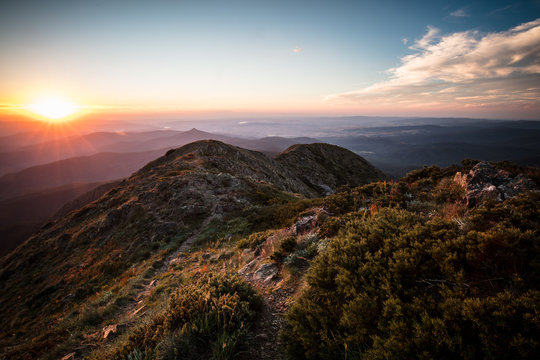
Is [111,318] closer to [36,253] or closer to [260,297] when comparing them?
[260,297]

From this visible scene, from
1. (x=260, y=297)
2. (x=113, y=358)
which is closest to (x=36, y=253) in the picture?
(x=113, y=358)

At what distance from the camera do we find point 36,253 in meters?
21.2

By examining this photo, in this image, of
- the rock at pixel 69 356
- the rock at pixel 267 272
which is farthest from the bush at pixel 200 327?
the rock at pixel 69 356

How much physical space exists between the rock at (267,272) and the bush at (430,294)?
7.31 ft

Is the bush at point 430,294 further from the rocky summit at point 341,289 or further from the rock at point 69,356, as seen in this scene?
the rock at point 69,356

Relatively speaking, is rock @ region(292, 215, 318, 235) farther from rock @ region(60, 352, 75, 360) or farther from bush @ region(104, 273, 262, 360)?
rock @ region(60, 352, 75, 360)

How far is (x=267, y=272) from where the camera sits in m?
6.56

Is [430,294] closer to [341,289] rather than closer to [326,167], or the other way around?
[341,289]

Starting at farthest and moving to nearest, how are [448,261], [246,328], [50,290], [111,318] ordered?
A: [50,290] → [111,318] → [246,328] → [448,261]

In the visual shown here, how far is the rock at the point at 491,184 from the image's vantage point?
243 inches

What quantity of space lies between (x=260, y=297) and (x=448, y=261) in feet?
11.9

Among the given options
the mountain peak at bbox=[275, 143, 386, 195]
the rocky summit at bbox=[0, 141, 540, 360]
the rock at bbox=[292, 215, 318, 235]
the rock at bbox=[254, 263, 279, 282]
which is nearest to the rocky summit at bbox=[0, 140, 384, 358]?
the rocky summit at bbox=[0, 141, 540, 360]

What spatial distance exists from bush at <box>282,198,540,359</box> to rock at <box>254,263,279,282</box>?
2.23 m

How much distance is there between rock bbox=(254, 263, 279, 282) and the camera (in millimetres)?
6223
